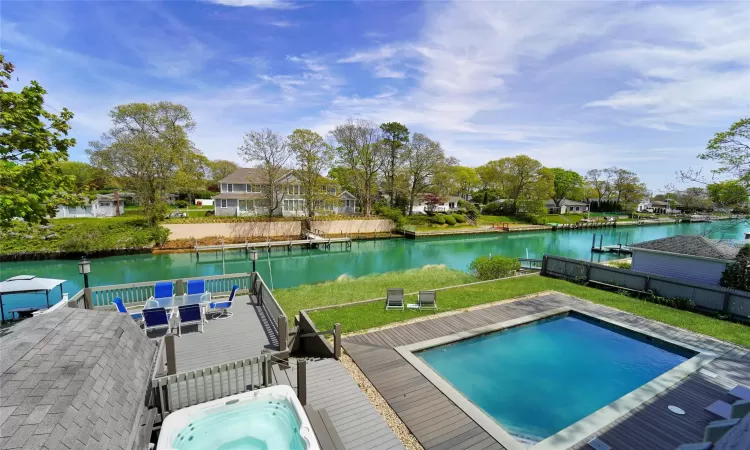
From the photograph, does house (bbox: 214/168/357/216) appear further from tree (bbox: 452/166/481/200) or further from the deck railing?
tree (bbox: 452/166/481/200)

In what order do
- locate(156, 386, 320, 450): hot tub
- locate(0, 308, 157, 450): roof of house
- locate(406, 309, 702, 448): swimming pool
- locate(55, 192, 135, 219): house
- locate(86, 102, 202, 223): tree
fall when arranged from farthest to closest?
locate(55, 192, 135, 219): house
locate(86, 102, 202, 223): tree
locate(406, 309, 702, 448): swimming pool
locate(156, 386, 320, 450): hot tub
locate(0, 308, 157, 450): roof of house

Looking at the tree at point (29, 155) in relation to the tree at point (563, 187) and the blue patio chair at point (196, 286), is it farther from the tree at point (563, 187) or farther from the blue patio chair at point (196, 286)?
the tree at point (563, 187)

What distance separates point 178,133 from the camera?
3284 cm

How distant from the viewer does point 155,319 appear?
716 centimetres

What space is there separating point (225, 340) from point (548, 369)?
745 cm

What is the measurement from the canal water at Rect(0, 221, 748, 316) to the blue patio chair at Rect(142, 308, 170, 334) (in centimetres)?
946

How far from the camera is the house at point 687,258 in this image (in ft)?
41.0

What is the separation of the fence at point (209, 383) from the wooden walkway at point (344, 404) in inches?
21.3

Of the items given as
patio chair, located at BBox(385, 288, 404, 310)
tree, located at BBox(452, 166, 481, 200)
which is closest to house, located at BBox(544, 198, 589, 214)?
tree, located at BBox(452, 166, 481, 200)

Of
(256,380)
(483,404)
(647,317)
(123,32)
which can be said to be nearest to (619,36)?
(647,317)

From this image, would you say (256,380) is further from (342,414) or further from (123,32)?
(123,32)

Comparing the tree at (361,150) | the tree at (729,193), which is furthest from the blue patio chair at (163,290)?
the tree at (361,150)

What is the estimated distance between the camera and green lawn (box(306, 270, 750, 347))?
8500mm

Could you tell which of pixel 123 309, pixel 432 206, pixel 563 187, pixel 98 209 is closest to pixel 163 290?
pixel 123 309
